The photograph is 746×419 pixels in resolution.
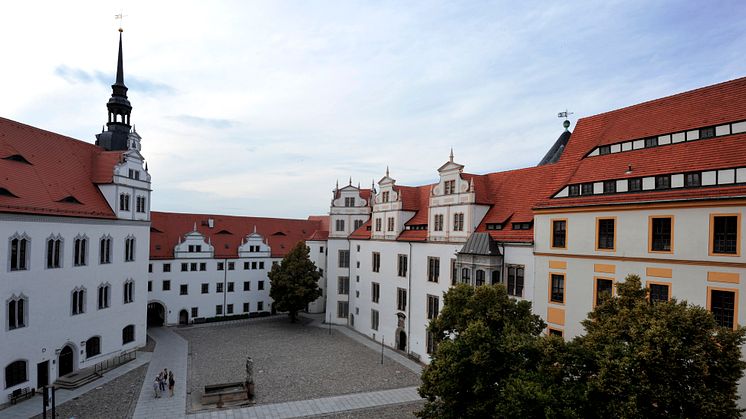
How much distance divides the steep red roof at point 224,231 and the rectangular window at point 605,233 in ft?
139

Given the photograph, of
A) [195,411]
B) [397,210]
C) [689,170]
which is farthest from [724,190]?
[195,411]

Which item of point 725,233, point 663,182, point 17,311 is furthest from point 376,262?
point 725,233

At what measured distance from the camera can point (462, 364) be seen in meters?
16.2

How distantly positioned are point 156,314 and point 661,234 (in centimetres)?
4861

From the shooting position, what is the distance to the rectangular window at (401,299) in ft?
126

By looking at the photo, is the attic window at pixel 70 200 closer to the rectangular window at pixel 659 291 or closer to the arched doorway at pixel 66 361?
the arched doorway at pixel 66 361

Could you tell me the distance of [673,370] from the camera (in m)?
11.9

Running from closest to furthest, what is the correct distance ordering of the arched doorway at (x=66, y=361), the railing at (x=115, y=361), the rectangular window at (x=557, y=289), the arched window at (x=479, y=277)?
the rectangular window at (x=557, y=289) < the arched window at (x=479, y=277) < the arched doorway at (x=66, y=361) < the railing at (x=115, y=361)

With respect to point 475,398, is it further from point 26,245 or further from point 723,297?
point 26,245

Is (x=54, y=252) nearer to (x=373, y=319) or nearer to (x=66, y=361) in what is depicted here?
(x=66, y=361)

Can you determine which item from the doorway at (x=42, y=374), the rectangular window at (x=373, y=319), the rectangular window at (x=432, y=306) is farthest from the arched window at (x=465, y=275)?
the doorway at (x=42, y=374)

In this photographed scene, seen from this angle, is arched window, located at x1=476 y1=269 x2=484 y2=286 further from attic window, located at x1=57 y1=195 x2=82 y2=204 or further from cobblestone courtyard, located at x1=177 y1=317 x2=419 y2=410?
attic window, located at x1=57 y1=195 x2=82 y2=204

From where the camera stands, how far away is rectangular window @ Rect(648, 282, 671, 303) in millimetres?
19172

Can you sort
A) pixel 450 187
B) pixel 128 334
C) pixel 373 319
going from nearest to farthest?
1. pixel 450 187
2. pixel 128 334
3. pixel 373 319
